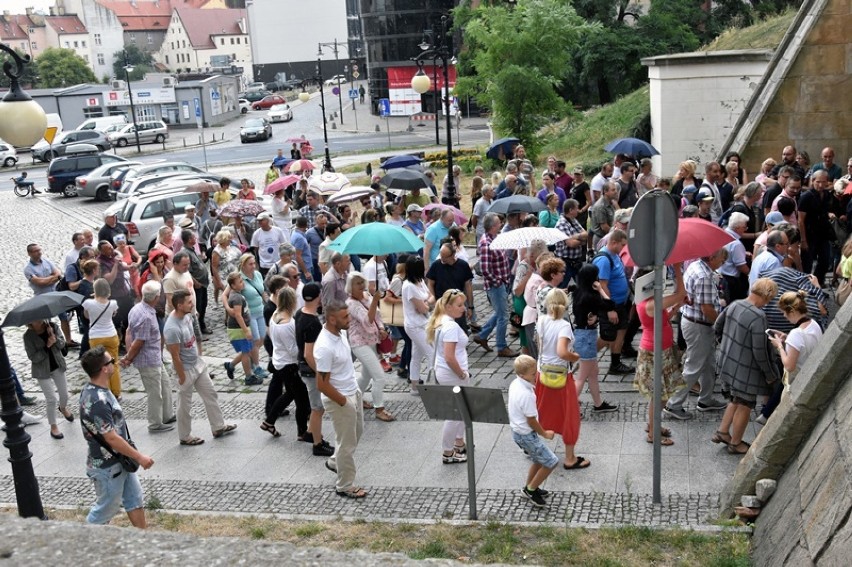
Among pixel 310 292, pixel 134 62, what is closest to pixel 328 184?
pixel 310 292

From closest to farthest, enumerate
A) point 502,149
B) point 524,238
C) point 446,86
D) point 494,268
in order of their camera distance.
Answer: point 524,238 < point 494,268 < point 502,149 < point 446,86

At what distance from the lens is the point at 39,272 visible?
13836mm

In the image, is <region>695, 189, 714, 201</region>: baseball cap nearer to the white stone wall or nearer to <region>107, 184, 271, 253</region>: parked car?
the white stone wall

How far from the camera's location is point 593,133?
31766mm

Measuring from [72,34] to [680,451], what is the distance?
13532cm

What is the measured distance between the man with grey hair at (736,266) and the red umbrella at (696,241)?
176 cm

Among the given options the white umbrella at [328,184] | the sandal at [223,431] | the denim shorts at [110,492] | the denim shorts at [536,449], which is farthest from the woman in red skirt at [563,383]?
the white umbrella at [328,184]

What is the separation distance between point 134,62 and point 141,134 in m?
73.8

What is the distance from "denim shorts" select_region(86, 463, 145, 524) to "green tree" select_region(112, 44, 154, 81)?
122 metres

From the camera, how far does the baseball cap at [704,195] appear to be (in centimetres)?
1257

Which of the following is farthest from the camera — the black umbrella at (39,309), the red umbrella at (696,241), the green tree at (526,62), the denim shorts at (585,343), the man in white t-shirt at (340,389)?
the green tree at (526,62)

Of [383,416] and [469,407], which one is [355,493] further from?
[383,416]

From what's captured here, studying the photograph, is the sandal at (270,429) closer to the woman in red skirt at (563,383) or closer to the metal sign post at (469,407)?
the metal sign post at (469,407)

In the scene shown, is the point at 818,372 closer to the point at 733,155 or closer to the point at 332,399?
the point at 332,399
